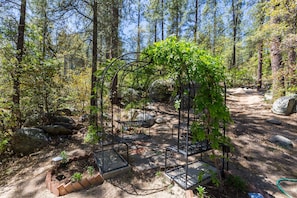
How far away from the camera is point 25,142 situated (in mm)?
4109

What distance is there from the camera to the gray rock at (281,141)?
3879 millimetres

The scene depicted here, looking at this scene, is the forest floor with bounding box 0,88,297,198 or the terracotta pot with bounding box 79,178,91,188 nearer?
the forest floor with bounding box 0,88,297,198

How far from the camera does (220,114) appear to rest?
220 centimetres

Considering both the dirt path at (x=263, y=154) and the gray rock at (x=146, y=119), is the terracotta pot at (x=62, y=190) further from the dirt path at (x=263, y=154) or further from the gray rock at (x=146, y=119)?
the gray rock at (x=146, y=119)

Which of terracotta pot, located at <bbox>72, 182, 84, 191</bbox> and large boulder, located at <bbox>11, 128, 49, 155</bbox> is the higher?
large boulder, located at <bbox>11, 128, 49, 155</bbox>

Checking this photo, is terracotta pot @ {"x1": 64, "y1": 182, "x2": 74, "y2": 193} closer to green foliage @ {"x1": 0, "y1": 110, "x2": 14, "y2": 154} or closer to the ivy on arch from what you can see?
the ivy on arch

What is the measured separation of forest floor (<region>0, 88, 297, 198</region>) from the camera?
2.50m

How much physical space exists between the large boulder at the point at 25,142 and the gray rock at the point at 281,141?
5.66m

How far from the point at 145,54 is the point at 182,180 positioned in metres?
2.03

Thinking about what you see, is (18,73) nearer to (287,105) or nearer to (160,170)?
(160,170)

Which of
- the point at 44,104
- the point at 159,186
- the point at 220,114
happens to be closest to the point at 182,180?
the point at 159,186

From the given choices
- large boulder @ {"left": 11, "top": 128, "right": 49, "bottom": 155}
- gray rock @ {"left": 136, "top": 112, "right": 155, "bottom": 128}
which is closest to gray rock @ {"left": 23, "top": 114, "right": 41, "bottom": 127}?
large boulder @ {"left": 11, "top": 128, "right": 49, "bottom": 155}

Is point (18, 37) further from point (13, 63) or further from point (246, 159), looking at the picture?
point (246, 159)

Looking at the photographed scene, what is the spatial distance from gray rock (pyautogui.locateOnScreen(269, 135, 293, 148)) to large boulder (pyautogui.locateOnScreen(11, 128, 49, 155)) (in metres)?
5.66
